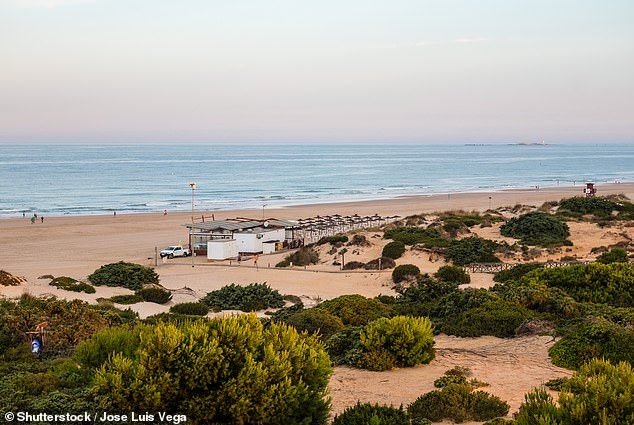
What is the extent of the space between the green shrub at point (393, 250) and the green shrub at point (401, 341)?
18.7m

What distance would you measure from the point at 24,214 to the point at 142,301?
41.3 meters

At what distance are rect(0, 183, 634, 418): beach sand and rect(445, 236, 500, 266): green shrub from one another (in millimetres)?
890

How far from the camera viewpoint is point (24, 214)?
57156 mm

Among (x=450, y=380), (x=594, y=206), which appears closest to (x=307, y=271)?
(x=450, y=380)

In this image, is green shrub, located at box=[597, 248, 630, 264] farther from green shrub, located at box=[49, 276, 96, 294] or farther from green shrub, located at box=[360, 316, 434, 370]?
green shrub, located at box=[49, 276, 96, 294]

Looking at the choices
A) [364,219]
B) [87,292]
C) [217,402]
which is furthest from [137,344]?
[364,219]

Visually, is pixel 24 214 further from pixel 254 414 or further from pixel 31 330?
pixel 254 414

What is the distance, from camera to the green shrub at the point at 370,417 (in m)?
6.52

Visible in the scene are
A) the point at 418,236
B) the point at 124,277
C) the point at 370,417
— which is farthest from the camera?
the point at 418,236

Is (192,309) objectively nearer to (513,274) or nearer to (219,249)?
(513,274)

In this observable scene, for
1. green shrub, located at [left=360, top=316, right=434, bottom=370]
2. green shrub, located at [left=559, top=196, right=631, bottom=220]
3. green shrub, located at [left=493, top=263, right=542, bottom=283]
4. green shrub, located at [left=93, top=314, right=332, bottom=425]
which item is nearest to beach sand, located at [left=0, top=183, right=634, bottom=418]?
green shrub, located at [left=360, top=316, right=434, bottom=370]

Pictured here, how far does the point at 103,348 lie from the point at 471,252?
2211cm

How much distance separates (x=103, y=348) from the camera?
7723 millimetres

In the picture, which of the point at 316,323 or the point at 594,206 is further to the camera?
the point at 594,206
